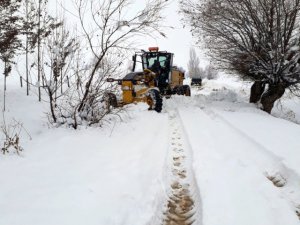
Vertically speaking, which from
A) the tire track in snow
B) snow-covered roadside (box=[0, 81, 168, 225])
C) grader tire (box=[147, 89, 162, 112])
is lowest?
the tire track in snow

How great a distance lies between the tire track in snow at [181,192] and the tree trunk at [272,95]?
25.2ft

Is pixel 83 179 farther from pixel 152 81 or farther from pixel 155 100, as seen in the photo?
pixel 152 81

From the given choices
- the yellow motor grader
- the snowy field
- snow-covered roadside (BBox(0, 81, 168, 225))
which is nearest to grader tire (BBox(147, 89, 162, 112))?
the yellow motor grader

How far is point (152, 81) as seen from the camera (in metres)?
12.3

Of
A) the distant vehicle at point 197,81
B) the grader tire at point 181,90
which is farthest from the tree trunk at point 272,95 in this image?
the distant vehicle at point 197,81

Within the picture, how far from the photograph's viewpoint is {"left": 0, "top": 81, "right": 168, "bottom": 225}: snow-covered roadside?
3254 millimetres

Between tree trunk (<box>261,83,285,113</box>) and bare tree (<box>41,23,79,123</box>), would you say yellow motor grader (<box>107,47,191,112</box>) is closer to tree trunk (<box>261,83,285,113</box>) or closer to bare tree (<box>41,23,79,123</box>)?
bare tree (<box>41,23,79,123</box>)

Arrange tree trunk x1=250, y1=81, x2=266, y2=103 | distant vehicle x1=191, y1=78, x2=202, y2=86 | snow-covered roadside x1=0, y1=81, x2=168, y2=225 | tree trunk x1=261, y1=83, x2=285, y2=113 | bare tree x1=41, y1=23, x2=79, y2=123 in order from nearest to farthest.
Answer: snow-covered roadside x1=0, y1=81, x2=168, y2=225 → bare tree x1=41, y1=23, x2=79, y2=123 → tree trunk x1=261, y1=83, x2=285, y2=113 → tree trunk x1=250, y1=81, x2=266, y2=103 → distant vehicle x1=191, y1=78, x2=202, y2=86

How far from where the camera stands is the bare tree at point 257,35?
1170 centimetres

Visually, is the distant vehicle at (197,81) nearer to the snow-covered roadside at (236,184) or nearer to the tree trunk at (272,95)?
the tree trunk at (272,95)

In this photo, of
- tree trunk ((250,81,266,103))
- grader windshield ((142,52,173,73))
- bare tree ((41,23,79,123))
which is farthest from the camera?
tree trunk ((250,81,266,103))

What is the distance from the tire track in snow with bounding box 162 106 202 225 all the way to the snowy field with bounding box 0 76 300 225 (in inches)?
1.6

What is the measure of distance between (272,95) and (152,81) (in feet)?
16.7

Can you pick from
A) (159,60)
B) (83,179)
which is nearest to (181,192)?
(83,179)
